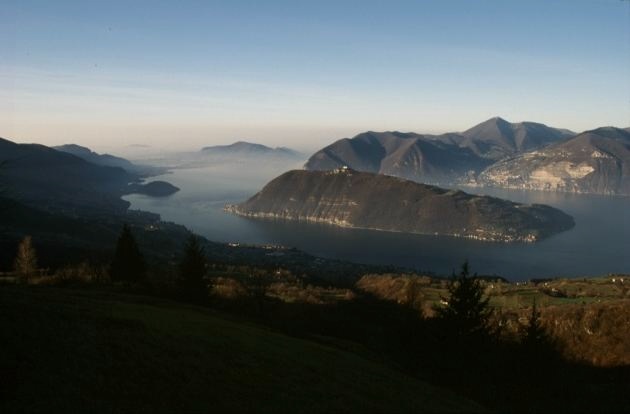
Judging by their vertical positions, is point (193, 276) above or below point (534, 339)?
above

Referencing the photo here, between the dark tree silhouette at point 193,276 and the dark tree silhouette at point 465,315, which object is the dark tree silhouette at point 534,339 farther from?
the dark tree silhouette at point 193,276

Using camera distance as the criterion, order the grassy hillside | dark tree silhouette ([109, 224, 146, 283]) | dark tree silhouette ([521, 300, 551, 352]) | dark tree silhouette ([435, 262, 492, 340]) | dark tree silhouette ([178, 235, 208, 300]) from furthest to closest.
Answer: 1. dark tree silhouette ([109, 224, 146, 283])
2. dark tree silhouette ([178, 235, 208, 300])
3. dark tree silhouette ([521, 300, 551, 352])
4. dark tree silhouette ([435, 262, 492, 340])
5. the grassy hillside

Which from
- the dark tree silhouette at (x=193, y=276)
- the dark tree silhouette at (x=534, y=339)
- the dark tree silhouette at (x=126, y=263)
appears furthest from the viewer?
the dark tree silhouette at (x=126, y=263)

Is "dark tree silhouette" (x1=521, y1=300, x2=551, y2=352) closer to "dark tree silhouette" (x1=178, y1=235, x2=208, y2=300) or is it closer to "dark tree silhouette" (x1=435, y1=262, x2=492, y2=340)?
"dark tree silhouette" (x1=435, y1=262, x2=492, y2=340)

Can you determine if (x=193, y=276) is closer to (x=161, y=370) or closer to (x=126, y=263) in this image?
(x=126, y=263)

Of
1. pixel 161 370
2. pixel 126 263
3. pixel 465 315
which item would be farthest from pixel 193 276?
pixel 161 370

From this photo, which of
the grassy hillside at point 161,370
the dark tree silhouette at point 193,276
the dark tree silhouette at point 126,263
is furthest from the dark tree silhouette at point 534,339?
the dark tree silhouette at point 126,263

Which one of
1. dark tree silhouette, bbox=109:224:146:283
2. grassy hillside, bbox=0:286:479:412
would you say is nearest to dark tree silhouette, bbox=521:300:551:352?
grassy hillside, bbox=0:286:479:412

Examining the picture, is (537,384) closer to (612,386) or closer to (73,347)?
(612,386)

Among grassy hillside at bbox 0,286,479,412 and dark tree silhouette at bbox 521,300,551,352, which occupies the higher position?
grassy hillside at bbox 0,286,479,412
